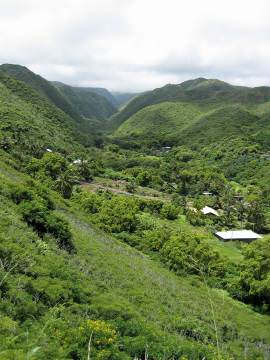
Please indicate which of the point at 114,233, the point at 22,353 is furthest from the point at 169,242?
the point at 22,353

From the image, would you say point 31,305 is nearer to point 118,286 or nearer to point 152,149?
point 118,286

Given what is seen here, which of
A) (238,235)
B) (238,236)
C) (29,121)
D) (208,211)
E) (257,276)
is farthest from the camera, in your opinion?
(29,121)

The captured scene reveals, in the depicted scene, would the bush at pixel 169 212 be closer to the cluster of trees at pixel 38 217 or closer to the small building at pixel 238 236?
the small building at pixel 238 236

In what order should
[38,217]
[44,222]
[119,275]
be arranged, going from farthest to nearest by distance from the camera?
[119,275] < [44,222] < [38,217]

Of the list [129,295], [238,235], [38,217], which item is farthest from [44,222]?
[238,235]

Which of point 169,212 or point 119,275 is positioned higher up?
point 119,275

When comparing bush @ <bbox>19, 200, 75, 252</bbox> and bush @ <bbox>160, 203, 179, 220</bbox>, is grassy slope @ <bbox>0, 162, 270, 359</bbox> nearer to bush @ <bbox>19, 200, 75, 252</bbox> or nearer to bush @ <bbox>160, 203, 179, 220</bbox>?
bush @ <bbox>19, 200, 75, 252</bbox>

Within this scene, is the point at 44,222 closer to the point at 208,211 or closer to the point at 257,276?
the point at 257,276

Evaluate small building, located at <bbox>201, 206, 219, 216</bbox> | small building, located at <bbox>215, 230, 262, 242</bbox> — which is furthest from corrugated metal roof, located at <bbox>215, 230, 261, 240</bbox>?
small building, located at <bbox>201, 206, 219, 216</bbox>
